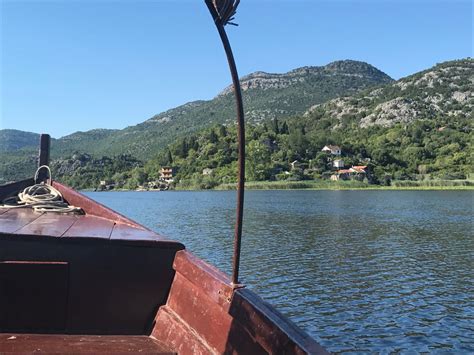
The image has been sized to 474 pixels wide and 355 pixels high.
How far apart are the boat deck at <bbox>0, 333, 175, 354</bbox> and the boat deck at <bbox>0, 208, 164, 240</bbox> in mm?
853

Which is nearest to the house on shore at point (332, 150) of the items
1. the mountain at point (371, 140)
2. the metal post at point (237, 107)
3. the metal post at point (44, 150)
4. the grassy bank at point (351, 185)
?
the mountain at point (371, 140)

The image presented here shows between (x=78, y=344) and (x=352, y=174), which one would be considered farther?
(x=352, y=174)

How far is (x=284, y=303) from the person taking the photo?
1177 cm

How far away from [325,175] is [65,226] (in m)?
122

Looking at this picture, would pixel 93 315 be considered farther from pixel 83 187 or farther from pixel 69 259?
pixel 83 187

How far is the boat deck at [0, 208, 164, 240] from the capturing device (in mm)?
4188

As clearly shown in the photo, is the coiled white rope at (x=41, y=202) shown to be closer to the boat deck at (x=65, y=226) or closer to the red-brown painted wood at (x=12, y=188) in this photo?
the boat deck at (x=65, y=226)

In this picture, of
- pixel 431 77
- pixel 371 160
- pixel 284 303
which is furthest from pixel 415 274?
pixel 431 77

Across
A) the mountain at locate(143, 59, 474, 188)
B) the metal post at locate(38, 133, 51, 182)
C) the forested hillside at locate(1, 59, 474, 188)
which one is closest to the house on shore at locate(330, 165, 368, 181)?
the forested hillside at locate(1, 59, 474, 188)

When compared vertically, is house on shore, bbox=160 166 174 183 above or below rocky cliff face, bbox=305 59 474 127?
below

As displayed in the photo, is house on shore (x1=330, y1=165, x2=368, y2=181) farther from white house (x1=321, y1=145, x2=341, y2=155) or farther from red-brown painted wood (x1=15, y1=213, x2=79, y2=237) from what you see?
red-brown painted wood (x1=15, y1=213, x2=79, y2=237)

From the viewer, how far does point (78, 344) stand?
3.82m

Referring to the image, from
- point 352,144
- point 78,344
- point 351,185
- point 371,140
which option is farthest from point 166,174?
point 78,344

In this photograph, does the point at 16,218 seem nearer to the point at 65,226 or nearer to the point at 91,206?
the point at 65,226
